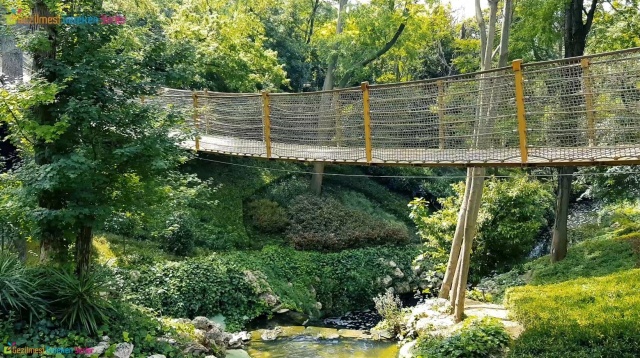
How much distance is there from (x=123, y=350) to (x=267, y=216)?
6.44 metres

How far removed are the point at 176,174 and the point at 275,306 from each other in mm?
3058

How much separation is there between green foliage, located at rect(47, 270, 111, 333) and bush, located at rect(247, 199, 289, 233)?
19.9 feet

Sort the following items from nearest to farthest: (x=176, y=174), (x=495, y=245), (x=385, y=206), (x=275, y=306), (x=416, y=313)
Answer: (x=176, y=174)
(x=416, y=313)
(x=275, y=306)
(x=495, y=245)
(x=385, y=206)

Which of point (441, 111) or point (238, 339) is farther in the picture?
point (238, 339)

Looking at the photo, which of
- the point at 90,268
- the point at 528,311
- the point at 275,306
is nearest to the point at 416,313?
the point at 528,311

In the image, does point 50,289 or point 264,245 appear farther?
point 264,245

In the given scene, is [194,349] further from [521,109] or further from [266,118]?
[521,109]

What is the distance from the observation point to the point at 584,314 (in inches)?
203

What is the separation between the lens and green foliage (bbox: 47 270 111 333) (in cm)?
492

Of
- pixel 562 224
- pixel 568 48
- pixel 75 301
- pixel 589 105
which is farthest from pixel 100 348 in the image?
pixel 568 48

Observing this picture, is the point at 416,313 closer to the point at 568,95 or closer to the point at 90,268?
the point at 568,95

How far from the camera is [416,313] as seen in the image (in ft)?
22.4

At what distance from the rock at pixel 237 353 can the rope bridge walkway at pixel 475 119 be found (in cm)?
231

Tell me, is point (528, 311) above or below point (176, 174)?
below
